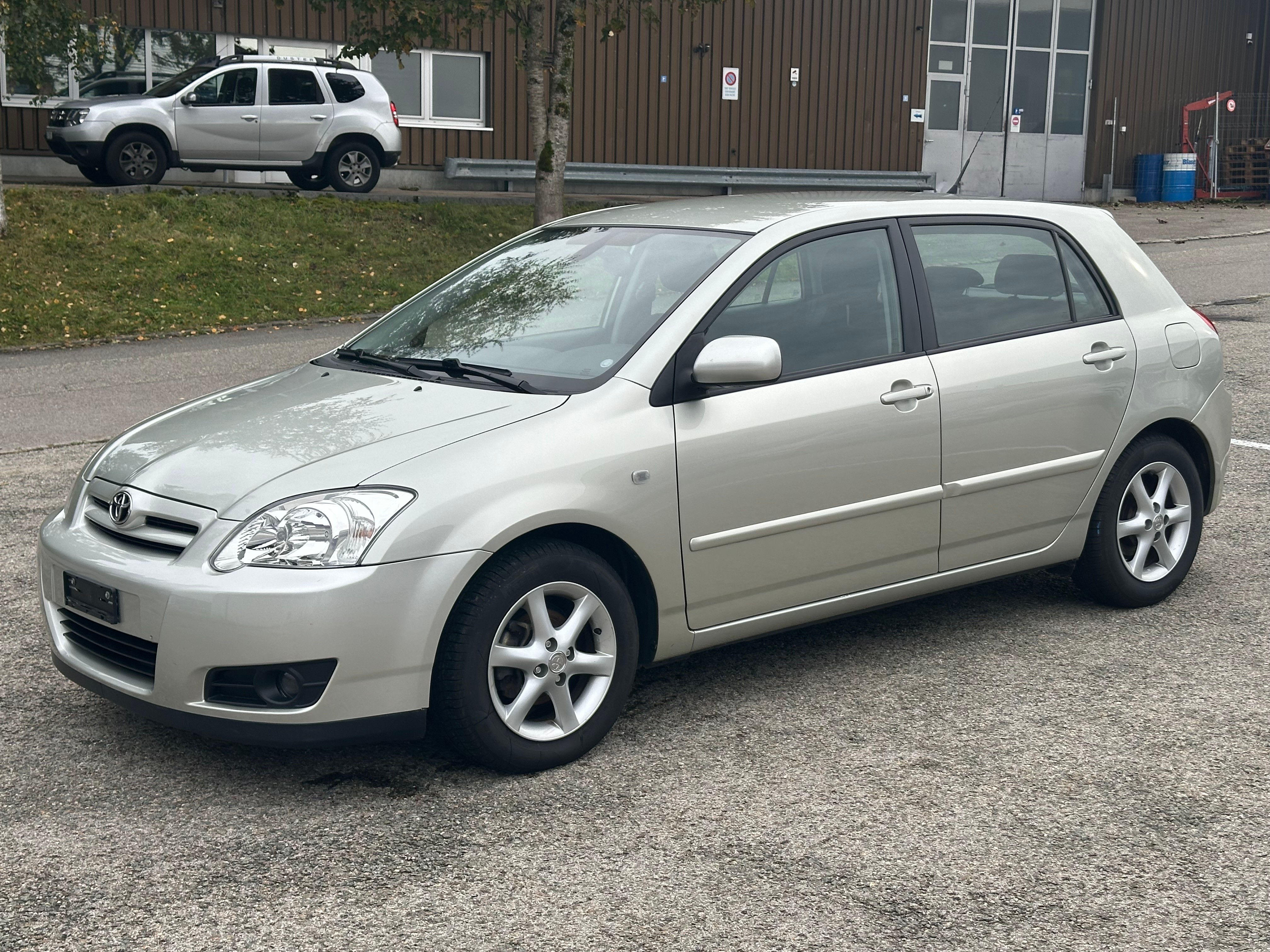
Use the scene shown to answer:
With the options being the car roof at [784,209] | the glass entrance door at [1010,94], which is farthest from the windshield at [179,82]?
the glass entrance door at [1010,94]

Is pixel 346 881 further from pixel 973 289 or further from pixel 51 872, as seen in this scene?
pixel 973 289

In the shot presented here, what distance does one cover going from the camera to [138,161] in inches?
736

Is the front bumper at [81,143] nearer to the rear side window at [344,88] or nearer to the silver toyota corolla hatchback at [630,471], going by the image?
the rear side window at [344,88]

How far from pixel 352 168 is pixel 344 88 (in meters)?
1.10

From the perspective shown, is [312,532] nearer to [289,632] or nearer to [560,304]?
[289,632]

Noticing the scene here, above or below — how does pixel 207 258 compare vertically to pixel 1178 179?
below

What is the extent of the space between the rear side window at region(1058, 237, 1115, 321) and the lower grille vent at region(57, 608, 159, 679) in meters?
3.51

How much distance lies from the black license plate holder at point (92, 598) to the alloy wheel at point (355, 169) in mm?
16724

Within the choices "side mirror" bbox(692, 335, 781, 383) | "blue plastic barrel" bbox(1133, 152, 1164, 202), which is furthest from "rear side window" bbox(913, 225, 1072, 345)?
"blue plastic barrel" bbox(1133, 152, 1164, 202)

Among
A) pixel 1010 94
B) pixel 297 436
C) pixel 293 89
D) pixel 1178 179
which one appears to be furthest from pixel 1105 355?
pixel 1178 179

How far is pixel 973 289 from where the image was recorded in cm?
512

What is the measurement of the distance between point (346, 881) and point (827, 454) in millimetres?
1997

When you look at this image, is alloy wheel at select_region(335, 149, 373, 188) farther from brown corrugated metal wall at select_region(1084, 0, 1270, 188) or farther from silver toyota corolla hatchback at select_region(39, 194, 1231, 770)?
brown corrugated metal wall at select_region(1084, 0, 1270, 188)

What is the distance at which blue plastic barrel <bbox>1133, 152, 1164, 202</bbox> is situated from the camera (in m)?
32.1
